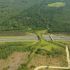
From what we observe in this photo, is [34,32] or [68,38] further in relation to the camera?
[34,32]

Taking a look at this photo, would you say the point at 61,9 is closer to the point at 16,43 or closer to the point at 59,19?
the point at 59,19

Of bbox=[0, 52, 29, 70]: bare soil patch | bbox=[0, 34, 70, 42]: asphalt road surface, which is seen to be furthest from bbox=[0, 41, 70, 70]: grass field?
bbox=[0, 34, 70, 42]: asphalt road surface

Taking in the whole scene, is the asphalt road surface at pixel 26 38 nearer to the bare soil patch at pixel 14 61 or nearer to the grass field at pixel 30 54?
the grass field at pixel 30 54

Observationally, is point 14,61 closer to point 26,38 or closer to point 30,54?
point 30,54

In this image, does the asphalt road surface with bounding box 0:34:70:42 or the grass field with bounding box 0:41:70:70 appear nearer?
the grass field with bounding box 0:41:70:70

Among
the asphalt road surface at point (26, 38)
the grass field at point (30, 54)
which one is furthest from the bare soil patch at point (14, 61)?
the asphalt road surface at point (26, 38)

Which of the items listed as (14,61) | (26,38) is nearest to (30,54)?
(14,61)

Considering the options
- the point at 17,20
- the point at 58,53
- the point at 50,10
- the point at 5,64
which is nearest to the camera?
the point at 5,64

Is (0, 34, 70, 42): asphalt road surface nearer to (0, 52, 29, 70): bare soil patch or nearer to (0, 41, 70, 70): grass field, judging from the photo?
(0, 41, 70, 70): grass field

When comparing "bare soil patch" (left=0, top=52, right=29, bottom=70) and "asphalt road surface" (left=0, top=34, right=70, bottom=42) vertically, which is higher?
"asphalt road surface" (left=0, top=34, right=70, bottom=42)

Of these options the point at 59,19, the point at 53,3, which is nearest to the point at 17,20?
the point at 59,19
